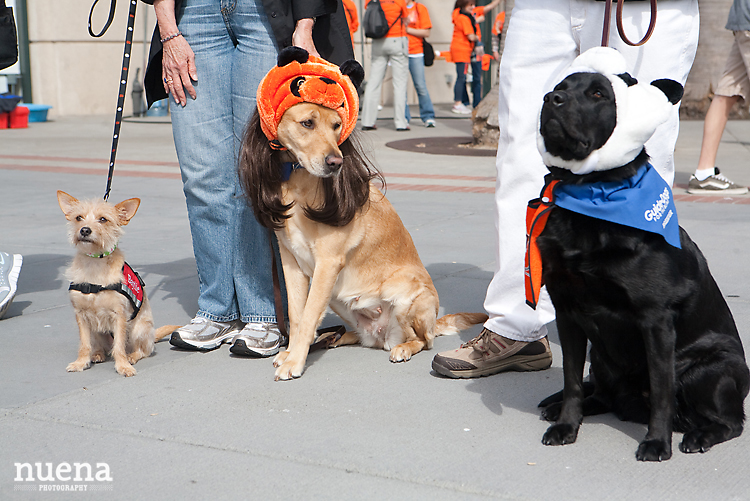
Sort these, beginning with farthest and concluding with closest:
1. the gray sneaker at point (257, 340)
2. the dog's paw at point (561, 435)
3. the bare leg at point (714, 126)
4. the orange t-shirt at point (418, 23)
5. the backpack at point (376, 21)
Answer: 1. the orange t-shirt at point (418, 23)
2. the backpack at point (376, 21)
3. the bare leg at point (714, 126)
4. the gray sneaker at point (257, 340)
5. the dog's paw at point (561, 435)

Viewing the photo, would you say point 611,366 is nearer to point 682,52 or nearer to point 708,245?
point 682,52

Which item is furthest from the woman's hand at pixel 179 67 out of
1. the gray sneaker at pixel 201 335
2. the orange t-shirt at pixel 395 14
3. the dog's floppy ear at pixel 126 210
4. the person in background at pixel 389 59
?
the orange t-shirt at pixel 395 14

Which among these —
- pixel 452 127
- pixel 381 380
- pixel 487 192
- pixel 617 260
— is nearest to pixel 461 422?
pixel 381 380

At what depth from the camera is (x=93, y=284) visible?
11.2 feet

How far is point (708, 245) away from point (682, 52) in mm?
2787

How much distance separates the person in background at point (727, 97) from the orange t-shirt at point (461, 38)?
8.96m

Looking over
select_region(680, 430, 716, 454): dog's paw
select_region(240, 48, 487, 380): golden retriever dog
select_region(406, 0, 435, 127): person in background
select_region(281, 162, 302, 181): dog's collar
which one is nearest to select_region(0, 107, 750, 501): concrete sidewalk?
select_region(680, 430, 716, 454): dog's paw

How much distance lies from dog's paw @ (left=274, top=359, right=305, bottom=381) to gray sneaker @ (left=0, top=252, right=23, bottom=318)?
1.71 m

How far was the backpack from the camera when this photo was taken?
12.1 meters

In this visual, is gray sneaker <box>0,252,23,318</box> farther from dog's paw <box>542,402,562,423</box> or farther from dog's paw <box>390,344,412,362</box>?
dog's paw <box>542,402,562,423</box>

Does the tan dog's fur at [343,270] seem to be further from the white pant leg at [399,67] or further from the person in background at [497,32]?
the person in background at [497,32]

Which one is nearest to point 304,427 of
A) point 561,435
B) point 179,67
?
point 561,435

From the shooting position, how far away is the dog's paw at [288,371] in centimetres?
332

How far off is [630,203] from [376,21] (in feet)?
34.1
